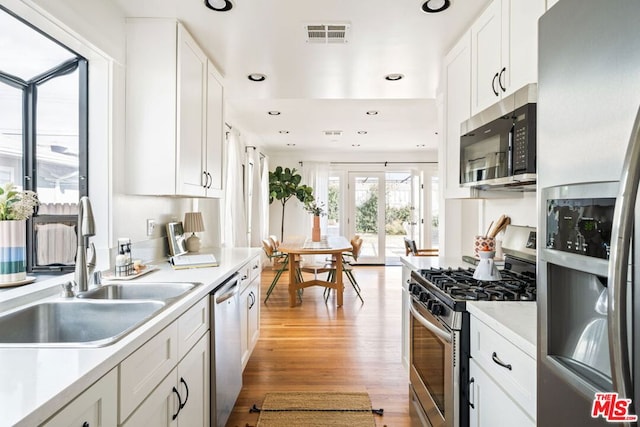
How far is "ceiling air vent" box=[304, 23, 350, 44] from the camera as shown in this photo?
2199 millimetres

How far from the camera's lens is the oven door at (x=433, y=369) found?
1536 mm

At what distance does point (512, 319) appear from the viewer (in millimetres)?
1262

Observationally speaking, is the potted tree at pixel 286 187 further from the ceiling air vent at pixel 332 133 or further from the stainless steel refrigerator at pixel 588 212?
the stainless steel refrigerator at pixel 588 212

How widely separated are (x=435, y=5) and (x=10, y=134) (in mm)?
2229

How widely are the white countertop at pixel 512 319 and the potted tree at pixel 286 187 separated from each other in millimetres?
6105

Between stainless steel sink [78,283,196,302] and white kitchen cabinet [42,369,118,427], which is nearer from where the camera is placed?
white kitchen cabinet [42,369,118,427]

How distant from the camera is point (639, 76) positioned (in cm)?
62

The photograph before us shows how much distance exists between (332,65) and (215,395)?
2.28 meters

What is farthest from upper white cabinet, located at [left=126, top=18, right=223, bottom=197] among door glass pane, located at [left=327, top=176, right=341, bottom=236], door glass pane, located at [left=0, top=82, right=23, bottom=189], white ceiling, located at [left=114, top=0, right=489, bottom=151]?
Result: door glass pane, located at [left=327, top=176, right=341, bottom=236]

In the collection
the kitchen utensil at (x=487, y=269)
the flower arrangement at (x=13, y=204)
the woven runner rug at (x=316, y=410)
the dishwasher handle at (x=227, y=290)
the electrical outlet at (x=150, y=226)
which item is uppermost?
the flower arrangement at (x=13, y=204)

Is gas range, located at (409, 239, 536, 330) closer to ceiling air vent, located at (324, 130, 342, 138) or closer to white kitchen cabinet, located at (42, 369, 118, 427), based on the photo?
white kitchen cabinet, located at (42, 369, 118, 427)

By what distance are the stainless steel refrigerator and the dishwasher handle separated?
147 cm

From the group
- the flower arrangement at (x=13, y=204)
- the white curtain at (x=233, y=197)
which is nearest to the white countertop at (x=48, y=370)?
the flower arrangement at (x=13, y=204)

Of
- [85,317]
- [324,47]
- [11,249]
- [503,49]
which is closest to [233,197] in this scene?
[324,47]
